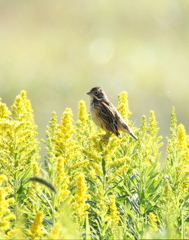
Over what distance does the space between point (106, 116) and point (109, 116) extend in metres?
0.06

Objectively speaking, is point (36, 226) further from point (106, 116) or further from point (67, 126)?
point (106, 116)

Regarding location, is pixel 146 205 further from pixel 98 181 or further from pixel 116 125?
pixel 116 125

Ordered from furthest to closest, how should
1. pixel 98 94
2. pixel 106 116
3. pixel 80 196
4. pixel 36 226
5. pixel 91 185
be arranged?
pixel 98 94 → pixel 106 116 → pixel 91 185 → pixel 80 196 → pixel 36 226

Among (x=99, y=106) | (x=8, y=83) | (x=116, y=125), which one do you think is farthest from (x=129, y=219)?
(x=8, y=83)

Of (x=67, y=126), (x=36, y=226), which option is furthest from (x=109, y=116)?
(x=36, y=226)

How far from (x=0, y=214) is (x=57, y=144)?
230 cm

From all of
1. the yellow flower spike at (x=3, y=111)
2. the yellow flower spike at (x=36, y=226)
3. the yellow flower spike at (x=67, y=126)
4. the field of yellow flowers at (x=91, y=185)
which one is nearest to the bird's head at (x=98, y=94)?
the field of yellow flowers at (x=91, y=185)

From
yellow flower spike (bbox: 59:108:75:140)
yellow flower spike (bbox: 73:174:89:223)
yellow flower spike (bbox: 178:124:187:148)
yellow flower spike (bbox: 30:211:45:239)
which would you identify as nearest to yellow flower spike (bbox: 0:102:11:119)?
yellow flower spike (bbox: 59:108:75:140)

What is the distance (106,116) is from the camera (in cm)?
873

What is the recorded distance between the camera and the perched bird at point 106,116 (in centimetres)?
838

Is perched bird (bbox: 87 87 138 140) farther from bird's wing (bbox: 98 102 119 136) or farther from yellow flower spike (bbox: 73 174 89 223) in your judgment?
yellow flower spike (bbox: 73 174 89 223)

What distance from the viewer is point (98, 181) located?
6.86 meters

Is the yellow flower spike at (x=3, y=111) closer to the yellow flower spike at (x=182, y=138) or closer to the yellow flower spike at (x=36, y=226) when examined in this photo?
the yellow flower spike at (x=182, y=138)

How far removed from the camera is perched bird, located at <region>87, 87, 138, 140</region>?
8.38 m
